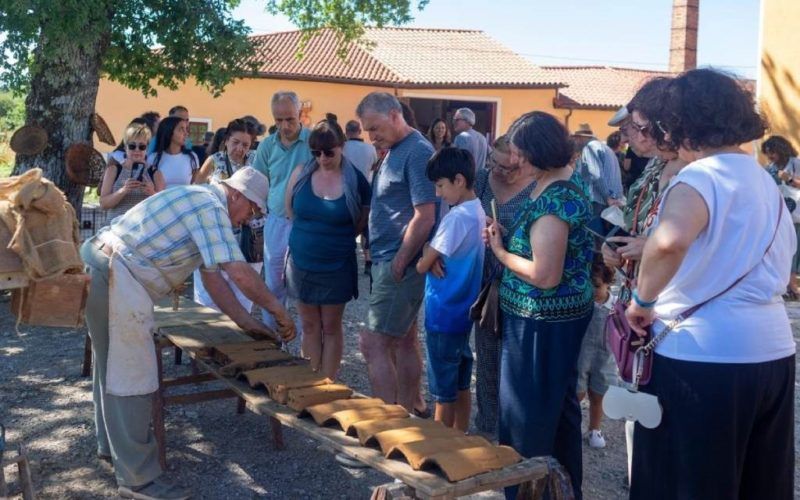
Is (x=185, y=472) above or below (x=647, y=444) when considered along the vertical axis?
below

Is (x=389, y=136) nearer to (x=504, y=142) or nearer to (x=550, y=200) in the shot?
(x=504, y=142)

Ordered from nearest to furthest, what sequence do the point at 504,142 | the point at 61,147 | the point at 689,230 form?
the point at 689,230 → the point at 504,142 → the point at 61,147

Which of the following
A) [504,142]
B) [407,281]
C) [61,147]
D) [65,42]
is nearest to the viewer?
[504,142]

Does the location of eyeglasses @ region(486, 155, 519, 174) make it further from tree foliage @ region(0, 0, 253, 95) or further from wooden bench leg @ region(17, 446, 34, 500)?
tree foliage @ region(0, 0, 253, 95)

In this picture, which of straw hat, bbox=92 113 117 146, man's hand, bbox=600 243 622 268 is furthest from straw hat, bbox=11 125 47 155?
man's hand, bbox=600 243 622 268

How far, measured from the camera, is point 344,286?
488cm

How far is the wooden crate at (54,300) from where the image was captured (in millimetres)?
3045

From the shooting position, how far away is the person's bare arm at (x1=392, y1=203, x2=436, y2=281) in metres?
4.24

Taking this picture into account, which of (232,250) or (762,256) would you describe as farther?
(232,250)

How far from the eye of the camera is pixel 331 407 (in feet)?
10.5

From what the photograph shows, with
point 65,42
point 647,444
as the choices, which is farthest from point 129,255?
point 65,42

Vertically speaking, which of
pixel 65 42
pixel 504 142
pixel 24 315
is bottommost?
pixel 24 315

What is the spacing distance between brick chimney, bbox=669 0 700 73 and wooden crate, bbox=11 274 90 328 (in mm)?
28434

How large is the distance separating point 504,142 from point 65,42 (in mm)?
5217
